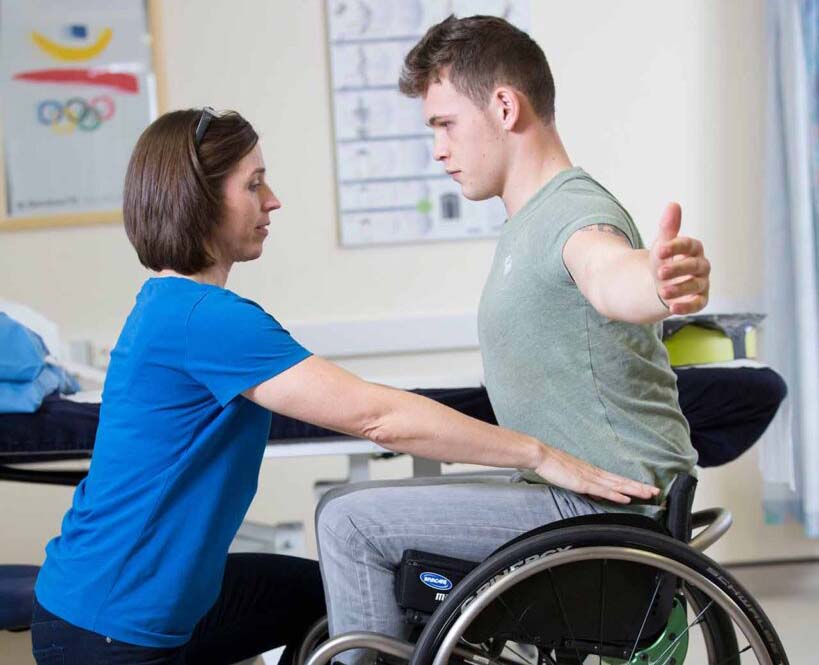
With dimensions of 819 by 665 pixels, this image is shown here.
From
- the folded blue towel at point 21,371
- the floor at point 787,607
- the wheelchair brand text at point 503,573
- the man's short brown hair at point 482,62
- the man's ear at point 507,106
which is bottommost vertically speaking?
the floor at point 787,607

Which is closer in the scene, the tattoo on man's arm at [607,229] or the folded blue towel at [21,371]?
the tattoo on man's arm at [607,229]

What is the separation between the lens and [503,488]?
1475 millimetres

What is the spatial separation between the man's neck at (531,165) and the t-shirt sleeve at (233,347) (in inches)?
17.9

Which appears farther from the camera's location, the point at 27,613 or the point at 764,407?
the point at 764,407

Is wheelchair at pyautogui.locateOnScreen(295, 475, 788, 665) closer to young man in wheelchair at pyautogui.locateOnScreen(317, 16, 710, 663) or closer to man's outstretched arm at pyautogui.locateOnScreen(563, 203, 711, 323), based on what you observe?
young man in wheelchair at pyautogui.locateOnScreen(317, 16, 710, 663)

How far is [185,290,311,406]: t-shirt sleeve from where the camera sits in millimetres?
1335

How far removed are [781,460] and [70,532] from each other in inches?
83.9

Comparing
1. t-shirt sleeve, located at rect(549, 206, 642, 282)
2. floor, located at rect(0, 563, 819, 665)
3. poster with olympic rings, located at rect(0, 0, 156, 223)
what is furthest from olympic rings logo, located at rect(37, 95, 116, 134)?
t-shirt sleeve, located at rect(549, 206, 642, 282)

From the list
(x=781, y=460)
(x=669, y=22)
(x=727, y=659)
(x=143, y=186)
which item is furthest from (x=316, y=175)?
(x=727, y=659)

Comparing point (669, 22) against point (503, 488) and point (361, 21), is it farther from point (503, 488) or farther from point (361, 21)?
point (503, 488)

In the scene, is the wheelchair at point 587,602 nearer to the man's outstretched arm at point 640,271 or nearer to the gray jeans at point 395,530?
the gray jeans at point 395,530

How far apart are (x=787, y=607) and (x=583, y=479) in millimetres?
2032

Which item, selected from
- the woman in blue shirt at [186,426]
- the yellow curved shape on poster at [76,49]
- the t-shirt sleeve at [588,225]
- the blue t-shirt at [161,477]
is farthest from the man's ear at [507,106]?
the yellow curved shape on poster at [76,49]

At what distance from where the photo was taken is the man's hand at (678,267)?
112 centimetres
